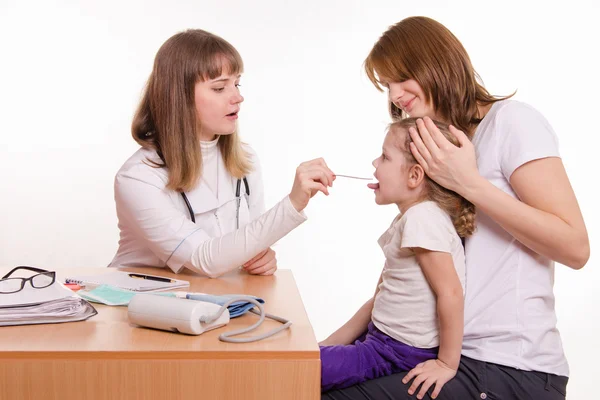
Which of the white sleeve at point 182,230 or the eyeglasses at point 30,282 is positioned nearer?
the eyeglasses at point 30,282

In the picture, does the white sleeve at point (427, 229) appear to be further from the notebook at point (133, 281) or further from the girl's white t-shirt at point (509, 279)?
the notebook at point (133, 281)

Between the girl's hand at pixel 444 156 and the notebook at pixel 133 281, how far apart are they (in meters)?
0.71

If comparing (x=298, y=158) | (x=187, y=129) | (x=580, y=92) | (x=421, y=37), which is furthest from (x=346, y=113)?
(x=421, y=37)

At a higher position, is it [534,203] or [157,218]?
[534,203]

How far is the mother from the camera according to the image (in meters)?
1.63

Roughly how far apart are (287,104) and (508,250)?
293 centimetres

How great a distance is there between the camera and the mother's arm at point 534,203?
5.30 feet

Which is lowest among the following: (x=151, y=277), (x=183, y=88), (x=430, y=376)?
(x=430, y=376)

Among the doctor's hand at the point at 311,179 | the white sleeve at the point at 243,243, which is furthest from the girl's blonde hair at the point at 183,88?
the doctor's hand at the point at 311,179

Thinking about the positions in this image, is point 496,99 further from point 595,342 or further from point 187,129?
point 595,342

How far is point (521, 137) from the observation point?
168 centimetres

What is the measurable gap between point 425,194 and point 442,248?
193mm

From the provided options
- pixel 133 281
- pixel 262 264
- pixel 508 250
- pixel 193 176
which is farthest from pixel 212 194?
pixel 508 250

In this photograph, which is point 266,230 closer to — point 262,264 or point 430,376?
point 262,264
